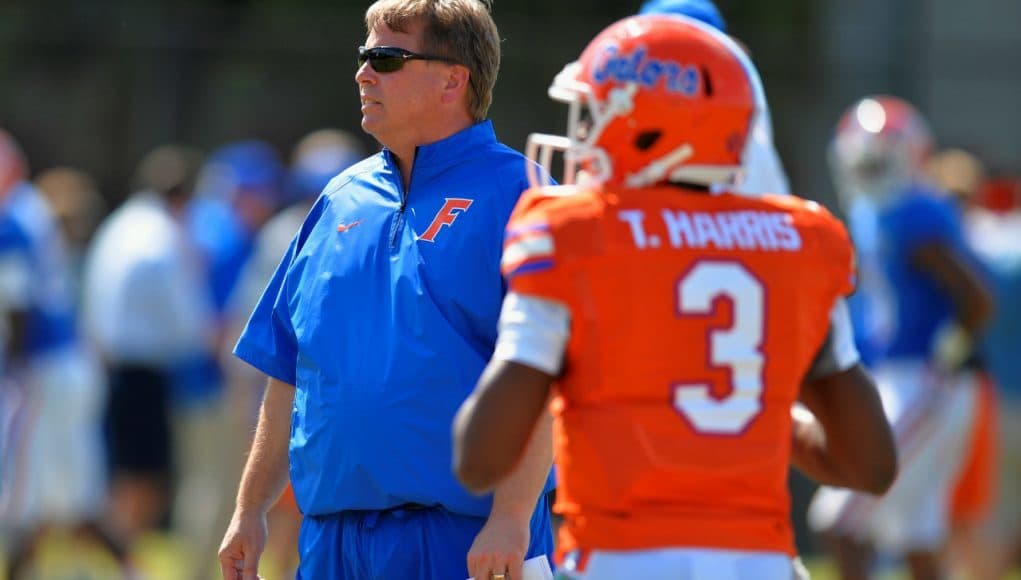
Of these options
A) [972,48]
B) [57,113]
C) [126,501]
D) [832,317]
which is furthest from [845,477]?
[972,48]

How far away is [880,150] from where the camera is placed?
784 cm

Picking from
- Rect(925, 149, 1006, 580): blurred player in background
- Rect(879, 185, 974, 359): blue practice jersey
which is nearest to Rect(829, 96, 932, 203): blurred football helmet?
Rect(879, 185, 974, 359): blue practice jersey

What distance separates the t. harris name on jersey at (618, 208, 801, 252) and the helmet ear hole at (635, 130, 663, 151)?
15 centimetres

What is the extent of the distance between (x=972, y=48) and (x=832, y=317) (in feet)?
47.8

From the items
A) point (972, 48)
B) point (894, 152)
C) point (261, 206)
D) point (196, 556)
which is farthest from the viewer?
point (972, 48)

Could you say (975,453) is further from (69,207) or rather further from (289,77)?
(289,77)

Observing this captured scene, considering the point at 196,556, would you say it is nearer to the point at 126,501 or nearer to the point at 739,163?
the point at 126,501

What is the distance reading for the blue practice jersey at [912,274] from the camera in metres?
7.41

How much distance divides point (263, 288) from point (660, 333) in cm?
649

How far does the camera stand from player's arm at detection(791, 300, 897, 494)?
9.60 feet

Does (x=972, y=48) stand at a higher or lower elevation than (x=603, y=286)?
lower

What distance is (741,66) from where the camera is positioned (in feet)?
9.62

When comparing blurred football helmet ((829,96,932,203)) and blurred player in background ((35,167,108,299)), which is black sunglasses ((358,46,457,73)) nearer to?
blurred football helmet ((829,96,932,203))

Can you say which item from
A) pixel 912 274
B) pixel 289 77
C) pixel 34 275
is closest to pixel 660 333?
pixel 912 274
